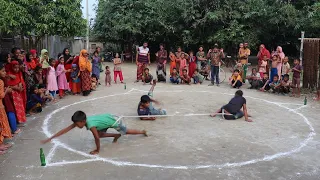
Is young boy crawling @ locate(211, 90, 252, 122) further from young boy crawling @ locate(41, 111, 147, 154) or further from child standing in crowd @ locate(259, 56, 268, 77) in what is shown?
child standing in crowd @ locate(259, 56, 268, 77)

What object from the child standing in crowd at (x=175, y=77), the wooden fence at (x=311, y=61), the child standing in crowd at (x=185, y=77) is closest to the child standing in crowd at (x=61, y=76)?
the child standing in crowd at (x=175, y=77)

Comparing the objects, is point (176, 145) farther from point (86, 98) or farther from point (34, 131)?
point (86, 98)

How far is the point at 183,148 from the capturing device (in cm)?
580

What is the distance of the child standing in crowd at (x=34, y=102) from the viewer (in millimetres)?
8188

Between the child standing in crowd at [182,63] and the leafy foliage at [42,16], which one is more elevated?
the leafy foliage at [42,16]

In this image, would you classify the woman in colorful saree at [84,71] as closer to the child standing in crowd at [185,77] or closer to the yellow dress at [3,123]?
the child standing in crowd at [185,77]

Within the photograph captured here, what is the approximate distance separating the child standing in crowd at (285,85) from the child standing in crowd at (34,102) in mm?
7297

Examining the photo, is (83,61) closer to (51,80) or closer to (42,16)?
(51,80)

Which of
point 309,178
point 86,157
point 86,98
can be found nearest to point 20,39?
point 86,98

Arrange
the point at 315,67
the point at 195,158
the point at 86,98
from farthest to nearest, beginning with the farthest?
the point at 315,67, the point at 86,98, the point at 195,158

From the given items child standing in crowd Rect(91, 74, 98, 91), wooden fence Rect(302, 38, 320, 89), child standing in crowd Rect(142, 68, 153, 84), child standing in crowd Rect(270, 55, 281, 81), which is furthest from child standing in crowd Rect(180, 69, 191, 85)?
wooden fence Rect(302, 38, 320, 89)

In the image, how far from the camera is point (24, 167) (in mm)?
4980

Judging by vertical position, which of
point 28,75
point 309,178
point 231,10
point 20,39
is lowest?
point 309,178

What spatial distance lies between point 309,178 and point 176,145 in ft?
7.23
